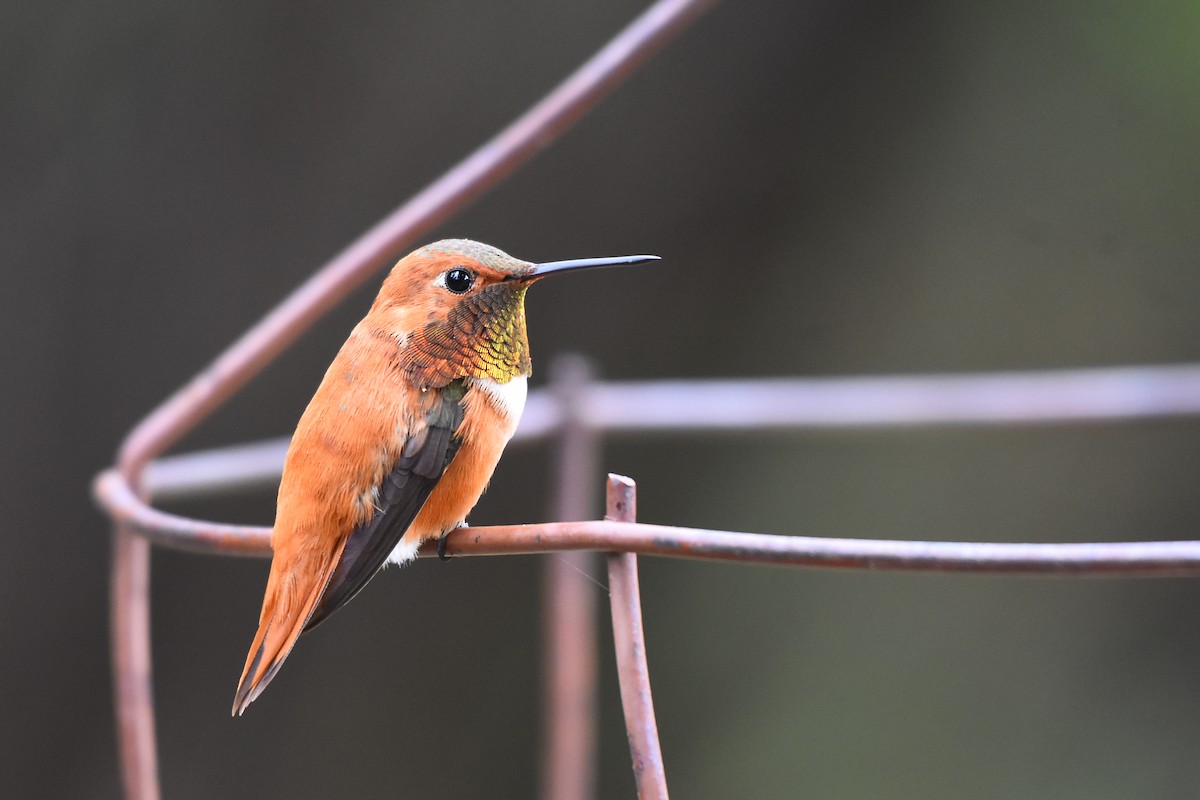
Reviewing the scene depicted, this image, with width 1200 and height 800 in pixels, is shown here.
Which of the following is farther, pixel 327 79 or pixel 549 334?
pixel 549 334

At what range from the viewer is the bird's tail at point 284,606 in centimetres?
71

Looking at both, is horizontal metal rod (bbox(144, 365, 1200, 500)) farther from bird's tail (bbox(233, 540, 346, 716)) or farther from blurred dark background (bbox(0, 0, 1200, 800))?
blurred dark background (bbox(0, 0, 1200, 800))

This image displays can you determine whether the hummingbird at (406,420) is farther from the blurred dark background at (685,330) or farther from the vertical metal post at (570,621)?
the blurred dark background at (685,330)

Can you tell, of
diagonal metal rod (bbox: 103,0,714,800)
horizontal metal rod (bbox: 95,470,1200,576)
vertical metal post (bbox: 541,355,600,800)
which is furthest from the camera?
vertical metal post (bbox: 541,355,600,800)

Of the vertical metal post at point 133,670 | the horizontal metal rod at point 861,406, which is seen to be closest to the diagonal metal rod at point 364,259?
the vertical metal post at point 133,670

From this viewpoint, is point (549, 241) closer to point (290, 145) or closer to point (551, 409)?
point (290, 145)

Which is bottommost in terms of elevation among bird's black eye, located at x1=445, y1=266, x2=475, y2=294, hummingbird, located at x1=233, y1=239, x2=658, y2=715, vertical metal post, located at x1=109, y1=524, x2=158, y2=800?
vertical metal post, located at x1=109, y1=524, x2=158, y2=800

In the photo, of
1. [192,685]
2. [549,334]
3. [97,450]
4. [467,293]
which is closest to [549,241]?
[549,334]

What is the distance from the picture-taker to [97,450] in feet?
8.37

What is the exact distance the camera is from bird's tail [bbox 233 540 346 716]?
0.71m

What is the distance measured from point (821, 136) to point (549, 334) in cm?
85

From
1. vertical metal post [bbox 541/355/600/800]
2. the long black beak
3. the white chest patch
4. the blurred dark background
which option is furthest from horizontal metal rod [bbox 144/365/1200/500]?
the blurred dark background

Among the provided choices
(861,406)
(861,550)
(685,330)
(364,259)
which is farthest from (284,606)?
(685,330)

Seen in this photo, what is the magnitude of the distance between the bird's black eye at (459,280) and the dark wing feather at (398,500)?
67 millimetres
